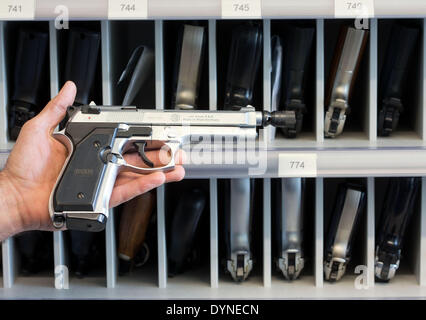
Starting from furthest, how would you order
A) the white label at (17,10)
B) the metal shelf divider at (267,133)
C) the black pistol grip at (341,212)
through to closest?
the black pistol grip at (341,212) → the metal shelf divider at (267,133) → the white label at (17,10)

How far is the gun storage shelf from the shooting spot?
1501 millimetres

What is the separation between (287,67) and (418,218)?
1.57 feet

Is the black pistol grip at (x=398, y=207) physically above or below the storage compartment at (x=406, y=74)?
below

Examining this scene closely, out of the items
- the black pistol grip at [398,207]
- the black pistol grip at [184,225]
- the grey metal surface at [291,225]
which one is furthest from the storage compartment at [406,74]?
the black pistol grip at [184,225]

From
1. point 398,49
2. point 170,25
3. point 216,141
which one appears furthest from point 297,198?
point 170,25

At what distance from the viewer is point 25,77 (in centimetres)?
163

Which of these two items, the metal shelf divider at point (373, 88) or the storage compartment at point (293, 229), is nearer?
the metal shelf divider at point (373, 88)

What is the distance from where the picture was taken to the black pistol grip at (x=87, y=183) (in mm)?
1340

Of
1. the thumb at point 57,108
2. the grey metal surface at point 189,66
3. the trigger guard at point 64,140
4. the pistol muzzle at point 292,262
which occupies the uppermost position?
the grey metal surface at point 189,66

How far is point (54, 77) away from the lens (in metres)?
1.60

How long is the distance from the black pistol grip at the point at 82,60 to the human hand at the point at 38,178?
0.19 meters

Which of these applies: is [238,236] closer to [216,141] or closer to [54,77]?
[216,141]

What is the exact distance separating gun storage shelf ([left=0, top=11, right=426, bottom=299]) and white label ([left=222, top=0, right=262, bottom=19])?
0.04ft

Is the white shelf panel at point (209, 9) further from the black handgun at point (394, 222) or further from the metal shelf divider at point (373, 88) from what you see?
the black handgun at point (394, 222)
